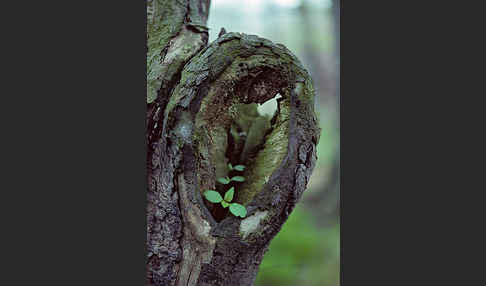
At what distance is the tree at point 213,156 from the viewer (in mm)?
1663

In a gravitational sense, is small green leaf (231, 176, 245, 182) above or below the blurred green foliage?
above

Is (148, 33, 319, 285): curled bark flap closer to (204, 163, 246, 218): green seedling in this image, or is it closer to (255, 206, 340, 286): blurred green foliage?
(204, 163, 246, 218): green seedling

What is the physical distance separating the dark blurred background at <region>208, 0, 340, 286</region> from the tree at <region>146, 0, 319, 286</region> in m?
0.31

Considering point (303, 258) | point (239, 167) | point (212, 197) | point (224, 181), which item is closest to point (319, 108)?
point (239, 167)

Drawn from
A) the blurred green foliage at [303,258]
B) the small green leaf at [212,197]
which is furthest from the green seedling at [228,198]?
the blurred green foliage at [303,258]

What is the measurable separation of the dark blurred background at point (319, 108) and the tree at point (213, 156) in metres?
0.31

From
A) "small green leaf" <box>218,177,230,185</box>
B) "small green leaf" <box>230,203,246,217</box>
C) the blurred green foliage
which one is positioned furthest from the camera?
the blurred green foliage

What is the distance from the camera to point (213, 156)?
1.85 m

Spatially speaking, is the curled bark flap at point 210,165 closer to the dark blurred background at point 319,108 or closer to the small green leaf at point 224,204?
the small green leaf at point 224,204

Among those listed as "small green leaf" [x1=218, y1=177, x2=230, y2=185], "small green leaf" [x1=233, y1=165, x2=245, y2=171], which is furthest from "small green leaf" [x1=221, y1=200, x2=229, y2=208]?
"small green leaf" [x1=233, y1=165, x2=245, y2=171]

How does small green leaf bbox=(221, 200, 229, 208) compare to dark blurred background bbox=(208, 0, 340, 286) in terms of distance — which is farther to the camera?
dark blurred background bbox=(208, 0, 340, 286)

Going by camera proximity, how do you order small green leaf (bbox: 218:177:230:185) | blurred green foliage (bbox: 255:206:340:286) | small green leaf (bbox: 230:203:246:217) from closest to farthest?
small green leaf (bbox: 230:203:246:217), small green leaf (bbox: 218:177:230:185), blurred green foliage (bbox: 255:206:340:286)

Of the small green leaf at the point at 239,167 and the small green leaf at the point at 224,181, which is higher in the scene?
the small green leaf at the point at 239,167

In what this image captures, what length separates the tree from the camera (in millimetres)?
1663
